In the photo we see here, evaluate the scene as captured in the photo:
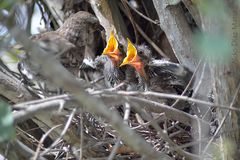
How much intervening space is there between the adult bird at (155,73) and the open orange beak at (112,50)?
0.07m

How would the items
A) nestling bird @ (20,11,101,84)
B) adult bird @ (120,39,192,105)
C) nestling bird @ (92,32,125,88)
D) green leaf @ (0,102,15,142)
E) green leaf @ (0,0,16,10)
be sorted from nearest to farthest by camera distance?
green leaf @ (0,102,15,142), green leaf @ (0,0,16,10), nestling bird @ (20,11,101,84), adult bird @ (120,39,192,105), nestling bird @ (92,32,125,88)

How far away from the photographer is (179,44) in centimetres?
283

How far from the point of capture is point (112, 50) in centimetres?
327

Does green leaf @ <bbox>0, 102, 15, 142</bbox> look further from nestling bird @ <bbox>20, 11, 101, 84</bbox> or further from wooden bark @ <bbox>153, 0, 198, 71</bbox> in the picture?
wooden bark @ <bbox>153, 0, 198, 71</bbox>

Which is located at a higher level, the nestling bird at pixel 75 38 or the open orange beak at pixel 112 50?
the nestling bird at pixel 75 38

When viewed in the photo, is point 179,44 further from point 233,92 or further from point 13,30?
point 13,30

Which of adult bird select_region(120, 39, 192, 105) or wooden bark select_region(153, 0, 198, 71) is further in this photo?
adult bird select_region(120, 39, 192, 105)

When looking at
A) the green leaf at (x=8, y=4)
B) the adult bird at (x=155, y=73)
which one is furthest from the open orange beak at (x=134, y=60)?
the green leaf at (x=8, y=4)

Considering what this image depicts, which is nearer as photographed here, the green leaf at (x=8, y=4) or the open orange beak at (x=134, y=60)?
the green leaf at (x=8, y=4)

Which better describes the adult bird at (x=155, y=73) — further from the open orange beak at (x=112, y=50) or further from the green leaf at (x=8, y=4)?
the green leaf at (x=8, y=4)

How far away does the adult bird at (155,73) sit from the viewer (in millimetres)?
3010

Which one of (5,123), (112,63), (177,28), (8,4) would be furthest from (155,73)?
(5,123)

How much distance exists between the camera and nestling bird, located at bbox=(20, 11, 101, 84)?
275cm

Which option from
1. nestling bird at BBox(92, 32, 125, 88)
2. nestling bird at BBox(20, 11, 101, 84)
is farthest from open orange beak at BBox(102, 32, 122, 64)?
nestling bird at BBox(20, 11, 101, 84)
